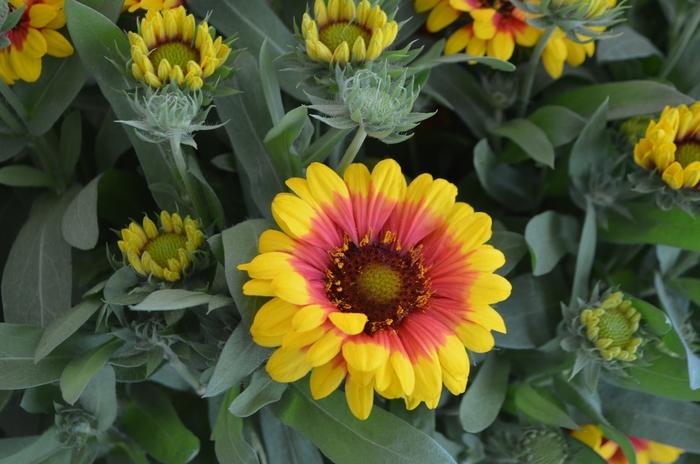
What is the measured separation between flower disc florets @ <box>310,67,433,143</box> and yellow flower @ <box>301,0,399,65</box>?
27 mm

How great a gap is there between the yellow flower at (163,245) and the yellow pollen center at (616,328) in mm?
412

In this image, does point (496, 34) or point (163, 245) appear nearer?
point (163, 245)

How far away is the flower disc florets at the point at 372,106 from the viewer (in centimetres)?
63

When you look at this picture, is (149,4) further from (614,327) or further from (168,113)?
(614,327)

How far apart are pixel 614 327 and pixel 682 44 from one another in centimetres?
41

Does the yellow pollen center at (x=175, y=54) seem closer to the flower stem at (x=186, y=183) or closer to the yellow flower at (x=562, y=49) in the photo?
the flower stem at (x=186, y=183)

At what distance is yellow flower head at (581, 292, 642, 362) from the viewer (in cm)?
79

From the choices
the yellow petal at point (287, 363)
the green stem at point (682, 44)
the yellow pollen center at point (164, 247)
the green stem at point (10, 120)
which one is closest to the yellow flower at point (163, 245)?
the yellow pollen center at point (164, 247)

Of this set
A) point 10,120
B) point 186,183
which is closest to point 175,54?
point 186,183

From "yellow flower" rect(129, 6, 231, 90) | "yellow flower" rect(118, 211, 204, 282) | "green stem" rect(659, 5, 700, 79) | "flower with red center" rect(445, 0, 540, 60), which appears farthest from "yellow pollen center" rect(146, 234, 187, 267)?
"green stem" rect(659, 5, 700, 79)

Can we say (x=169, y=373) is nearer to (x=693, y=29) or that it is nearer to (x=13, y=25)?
(x=13, y=25)

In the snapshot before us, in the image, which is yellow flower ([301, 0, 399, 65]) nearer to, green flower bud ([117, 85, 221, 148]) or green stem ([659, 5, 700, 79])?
green flower bud ([117, 85, 221, 148])

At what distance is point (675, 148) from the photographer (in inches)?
30.8

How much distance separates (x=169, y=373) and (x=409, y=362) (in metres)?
0.34
